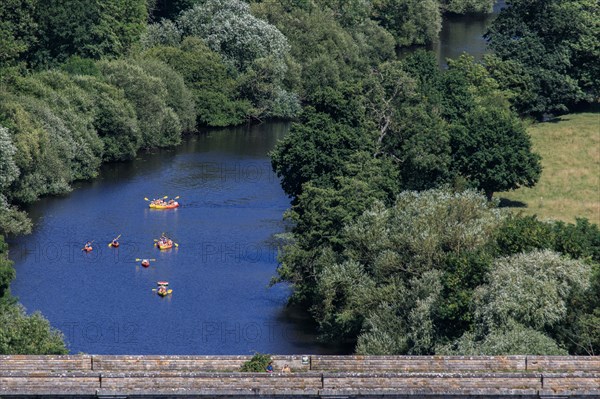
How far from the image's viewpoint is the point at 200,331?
10475 cm

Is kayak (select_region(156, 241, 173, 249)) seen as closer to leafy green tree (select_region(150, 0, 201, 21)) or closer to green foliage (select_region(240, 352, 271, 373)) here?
green foliage (select_region(240, 352, 271, 373))

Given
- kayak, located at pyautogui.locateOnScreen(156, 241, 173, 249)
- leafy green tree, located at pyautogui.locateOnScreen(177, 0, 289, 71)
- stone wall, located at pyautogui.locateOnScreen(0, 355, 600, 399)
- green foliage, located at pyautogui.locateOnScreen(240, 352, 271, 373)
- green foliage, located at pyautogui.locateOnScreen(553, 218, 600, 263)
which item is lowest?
kayak, located at pyautogui.locateOnScreen(156, 241, 173, 249)

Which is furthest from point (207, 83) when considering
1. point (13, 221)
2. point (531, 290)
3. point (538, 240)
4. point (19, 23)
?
point (531, 290)

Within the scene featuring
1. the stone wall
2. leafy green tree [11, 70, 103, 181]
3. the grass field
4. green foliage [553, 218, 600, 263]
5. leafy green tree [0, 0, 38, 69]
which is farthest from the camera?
leafy green tree [0, 0, 38, 69]

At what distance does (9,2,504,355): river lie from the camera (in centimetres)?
10375

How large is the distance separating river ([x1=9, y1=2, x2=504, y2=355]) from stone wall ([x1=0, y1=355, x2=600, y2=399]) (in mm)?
33724

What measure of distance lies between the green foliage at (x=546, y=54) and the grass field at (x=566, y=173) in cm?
278

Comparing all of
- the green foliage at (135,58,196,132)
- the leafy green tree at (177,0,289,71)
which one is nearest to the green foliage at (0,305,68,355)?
the green foliage at (135,58,196,132)

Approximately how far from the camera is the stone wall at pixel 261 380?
63.1 m

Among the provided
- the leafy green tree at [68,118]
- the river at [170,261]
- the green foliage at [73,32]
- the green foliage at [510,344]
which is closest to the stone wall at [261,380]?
the green foliage at [510,344]

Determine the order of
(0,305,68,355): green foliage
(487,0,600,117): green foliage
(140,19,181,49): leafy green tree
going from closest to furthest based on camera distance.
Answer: (0,305,68,355): green foliage, (487,0,600,117): green foliage, (140,19,181,49): leafy green tree

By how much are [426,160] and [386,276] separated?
23.9 m

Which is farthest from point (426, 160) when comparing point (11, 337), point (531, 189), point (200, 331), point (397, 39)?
point (397, 39)

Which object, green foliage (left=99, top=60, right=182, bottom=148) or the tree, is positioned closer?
the tree
